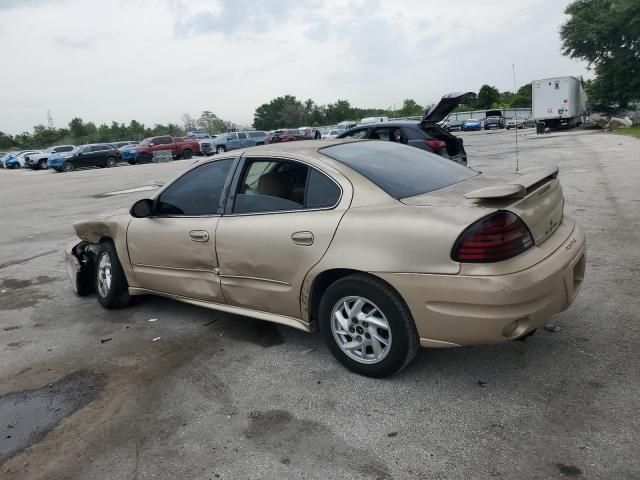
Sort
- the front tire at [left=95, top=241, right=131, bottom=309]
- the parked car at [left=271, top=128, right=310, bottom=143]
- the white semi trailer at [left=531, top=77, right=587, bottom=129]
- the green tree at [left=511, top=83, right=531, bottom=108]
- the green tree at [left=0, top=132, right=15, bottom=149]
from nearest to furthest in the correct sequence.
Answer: the front tire at [left=95, top=241, right=131, bottom=309] → the white semi trailer at [left=531, top=77, right=587, bottom=129] → the parked car at [left=271, top=128, right=310, bottom=143] → the green tree at [left=511, top=83, right=531, bottom=108] → the green tree at [left=0, top=132, right=15, bottom=149]

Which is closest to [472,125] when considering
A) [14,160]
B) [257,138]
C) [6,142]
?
[257,138]

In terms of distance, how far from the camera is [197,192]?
4398 millimetres

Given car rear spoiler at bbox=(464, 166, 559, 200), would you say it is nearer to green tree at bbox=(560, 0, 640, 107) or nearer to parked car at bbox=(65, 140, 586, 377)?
parked car at bbox=(65, 140, 586, 377)

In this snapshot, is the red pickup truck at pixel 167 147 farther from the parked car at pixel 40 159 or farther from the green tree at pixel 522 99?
Answer: the green tree at pixel 522 99

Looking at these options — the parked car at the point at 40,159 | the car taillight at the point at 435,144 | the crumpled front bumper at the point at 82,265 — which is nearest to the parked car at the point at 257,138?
the parked car at the point at 40,159

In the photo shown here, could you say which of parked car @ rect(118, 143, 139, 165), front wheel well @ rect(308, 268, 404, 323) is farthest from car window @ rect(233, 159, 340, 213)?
parked car @ rect(118, 143, 139, 165)

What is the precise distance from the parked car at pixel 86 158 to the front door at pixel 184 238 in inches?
1248

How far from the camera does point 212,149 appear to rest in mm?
37844

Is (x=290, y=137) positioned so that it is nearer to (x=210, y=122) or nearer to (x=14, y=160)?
(x=14, y=160)

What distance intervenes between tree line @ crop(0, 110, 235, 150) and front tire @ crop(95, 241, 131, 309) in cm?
7687

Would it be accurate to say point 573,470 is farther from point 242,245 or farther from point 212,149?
point 212,149

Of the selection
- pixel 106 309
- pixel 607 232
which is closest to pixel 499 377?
pixel 106 309

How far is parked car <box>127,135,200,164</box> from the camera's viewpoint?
34062 millimetres

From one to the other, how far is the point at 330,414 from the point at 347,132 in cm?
911
